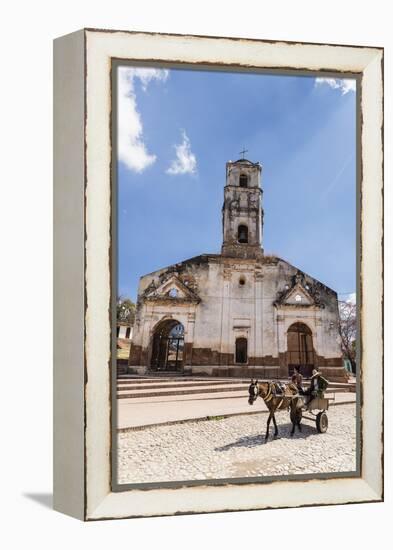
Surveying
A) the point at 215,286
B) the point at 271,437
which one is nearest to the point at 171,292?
the point at 215,286

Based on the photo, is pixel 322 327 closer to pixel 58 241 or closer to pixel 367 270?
pixel 367 270

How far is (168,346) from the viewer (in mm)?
10625

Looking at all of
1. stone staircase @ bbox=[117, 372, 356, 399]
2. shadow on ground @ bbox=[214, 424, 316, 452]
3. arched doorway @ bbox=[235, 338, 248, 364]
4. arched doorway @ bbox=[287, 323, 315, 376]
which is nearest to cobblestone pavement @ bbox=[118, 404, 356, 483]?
shadow on ground @ bbox=[214, 424, 316, 452]

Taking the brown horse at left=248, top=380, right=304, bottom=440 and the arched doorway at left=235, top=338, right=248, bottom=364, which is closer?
the brown horse at left=248, top=380, right=304, bottom=440

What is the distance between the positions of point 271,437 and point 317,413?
0.76 meters

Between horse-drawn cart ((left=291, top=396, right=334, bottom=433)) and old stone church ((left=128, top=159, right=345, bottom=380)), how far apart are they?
383mm

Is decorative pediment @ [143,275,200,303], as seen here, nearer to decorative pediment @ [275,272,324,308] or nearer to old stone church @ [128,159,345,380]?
old stone church @ [128,159,345,380]

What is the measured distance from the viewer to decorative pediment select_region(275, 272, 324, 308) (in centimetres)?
1059

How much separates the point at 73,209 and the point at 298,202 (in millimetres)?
3115

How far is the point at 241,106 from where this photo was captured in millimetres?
10188

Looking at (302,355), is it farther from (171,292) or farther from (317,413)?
(171,292)

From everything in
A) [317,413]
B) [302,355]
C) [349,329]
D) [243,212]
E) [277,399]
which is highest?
[243,212]

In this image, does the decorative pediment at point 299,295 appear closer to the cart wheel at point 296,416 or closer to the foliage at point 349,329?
the foliage at point 349,329

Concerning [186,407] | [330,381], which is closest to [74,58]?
[186,407]
